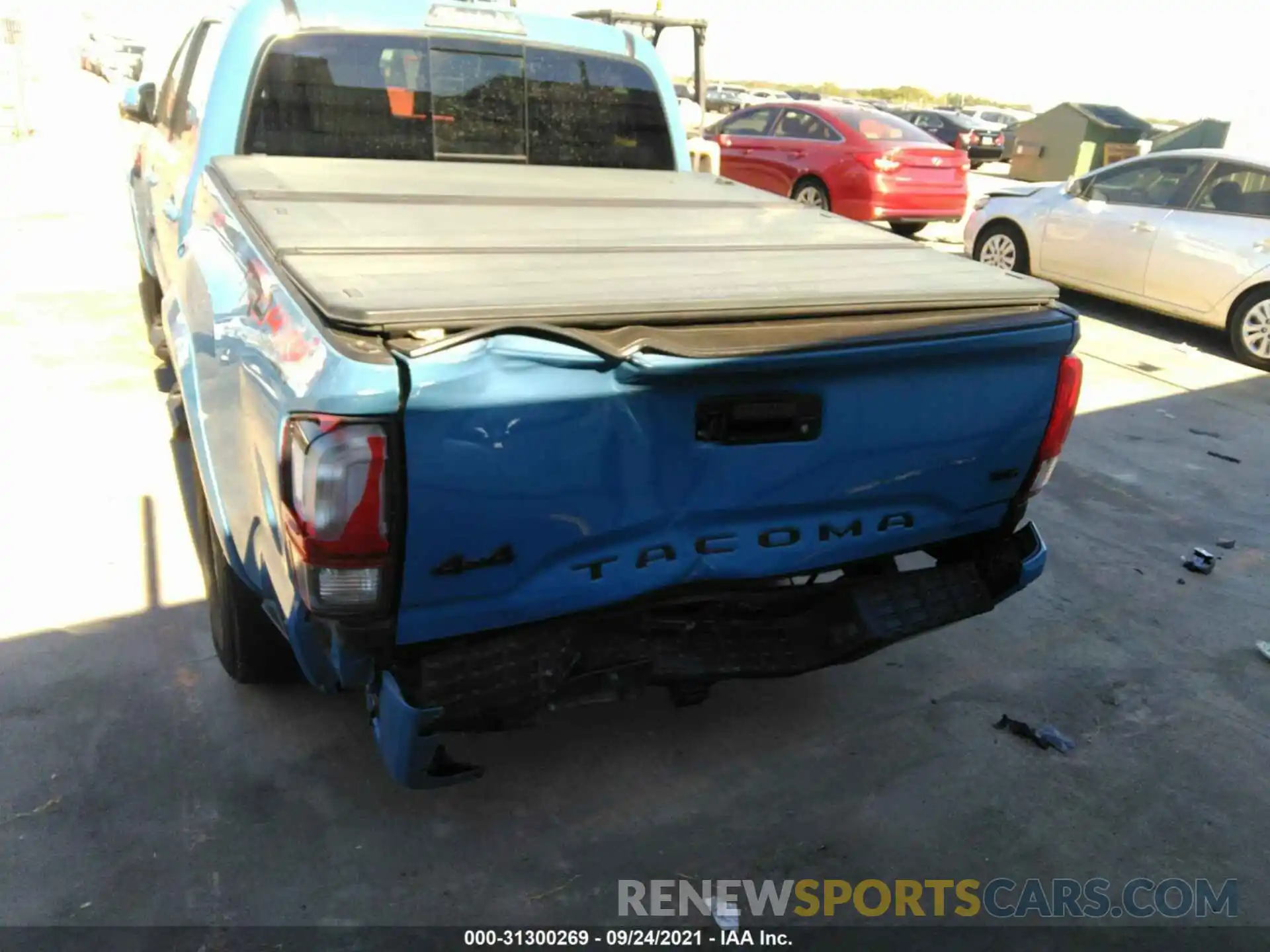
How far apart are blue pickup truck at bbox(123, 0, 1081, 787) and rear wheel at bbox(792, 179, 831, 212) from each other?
8.68 metres

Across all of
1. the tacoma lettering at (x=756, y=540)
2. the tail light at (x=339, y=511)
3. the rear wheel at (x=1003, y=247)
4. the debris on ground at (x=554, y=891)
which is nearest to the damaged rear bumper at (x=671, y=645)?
the tacoma lettering at (x=756, y=540)

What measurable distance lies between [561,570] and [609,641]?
13.8 inches

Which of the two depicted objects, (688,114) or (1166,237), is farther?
(1166,237)

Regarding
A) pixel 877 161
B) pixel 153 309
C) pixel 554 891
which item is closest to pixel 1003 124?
pixel 877 161

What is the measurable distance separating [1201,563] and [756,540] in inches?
125

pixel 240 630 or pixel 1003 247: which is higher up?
pixel 1003 247

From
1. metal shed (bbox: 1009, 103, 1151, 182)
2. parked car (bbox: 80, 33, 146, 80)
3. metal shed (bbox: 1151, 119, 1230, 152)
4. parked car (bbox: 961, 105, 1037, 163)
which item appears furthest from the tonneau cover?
parked car (bbox: 961, 105, 1037, 163)

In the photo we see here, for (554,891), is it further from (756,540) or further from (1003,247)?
(1003,247)

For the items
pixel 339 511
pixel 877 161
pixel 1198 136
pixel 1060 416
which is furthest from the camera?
pixel 1198 136

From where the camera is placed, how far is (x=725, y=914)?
270cm

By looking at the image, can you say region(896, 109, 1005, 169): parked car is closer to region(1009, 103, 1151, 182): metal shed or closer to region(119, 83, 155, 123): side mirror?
region(1009, 103, 1151, 182): metal shed

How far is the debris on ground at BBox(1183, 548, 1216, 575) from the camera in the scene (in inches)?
187

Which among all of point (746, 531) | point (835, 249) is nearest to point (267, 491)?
point (746, 531)

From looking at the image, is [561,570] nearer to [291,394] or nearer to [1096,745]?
[291,394]
